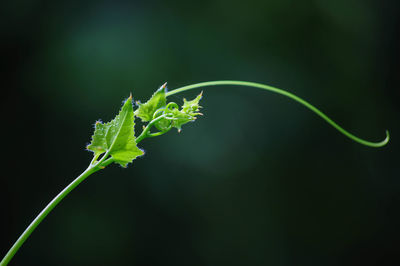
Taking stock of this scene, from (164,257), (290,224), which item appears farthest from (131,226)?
(290,224)

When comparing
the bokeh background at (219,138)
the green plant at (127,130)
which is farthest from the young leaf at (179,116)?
the bokeh background at (219,138)

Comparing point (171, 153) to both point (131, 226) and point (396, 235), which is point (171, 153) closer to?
point (131, 226)

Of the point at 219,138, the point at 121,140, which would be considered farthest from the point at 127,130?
the point at 219,138

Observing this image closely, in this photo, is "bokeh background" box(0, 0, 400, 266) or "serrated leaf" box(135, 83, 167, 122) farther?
"bokeh background" box(0, 0, 400, 266)

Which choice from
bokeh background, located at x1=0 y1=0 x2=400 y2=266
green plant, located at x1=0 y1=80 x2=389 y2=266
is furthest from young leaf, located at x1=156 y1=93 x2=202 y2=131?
bokeh background, located at x1=0 y1=0 x2=400 y2=266

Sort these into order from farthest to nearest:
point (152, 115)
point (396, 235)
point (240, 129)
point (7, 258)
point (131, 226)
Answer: point (396, 235) → point (240, 129) → point (131, 226) → point (152, 115) → point (7, 258)

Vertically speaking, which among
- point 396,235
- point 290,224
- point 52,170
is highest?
point 52,170

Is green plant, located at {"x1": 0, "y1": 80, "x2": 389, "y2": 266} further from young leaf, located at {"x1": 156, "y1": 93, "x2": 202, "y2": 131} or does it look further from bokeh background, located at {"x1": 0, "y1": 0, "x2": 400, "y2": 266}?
bokeh background, located at {"x1": 0, "y1": 0, "x2": 400, "y2": 266}
